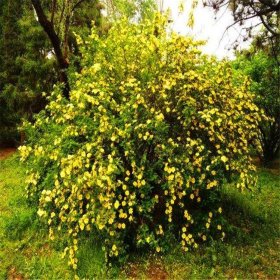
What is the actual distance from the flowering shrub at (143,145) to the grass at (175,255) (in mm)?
262

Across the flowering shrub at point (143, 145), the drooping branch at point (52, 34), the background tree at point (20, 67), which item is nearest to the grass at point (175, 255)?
the flowering shrub at point (143, 145)

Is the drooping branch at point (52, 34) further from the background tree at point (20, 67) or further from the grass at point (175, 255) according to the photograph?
the background tree at point (20, 67)

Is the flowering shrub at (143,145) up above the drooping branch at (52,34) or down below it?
below

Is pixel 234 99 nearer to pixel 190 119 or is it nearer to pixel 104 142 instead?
pixel 190 119

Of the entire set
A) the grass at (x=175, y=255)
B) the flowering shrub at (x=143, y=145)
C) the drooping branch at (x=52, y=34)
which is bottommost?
the grass at (x=175, y=255)

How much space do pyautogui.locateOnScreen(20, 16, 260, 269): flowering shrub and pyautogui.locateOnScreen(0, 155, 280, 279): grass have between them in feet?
0.86

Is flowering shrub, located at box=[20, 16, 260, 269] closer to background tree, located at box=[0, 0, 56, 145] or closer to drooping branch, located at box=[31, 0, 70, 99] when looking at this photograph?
drooping branch, located at box=[31, 0, 70, 99]

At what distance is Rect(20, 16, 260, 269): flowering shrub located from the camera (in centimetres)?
495

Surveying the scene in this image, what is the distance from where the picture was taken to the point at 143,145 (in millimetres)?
5383

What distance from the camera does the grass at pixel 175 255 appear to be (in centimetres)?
519

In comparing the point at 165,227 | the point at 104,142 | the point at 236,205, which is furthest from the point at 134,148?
the point at 236,205

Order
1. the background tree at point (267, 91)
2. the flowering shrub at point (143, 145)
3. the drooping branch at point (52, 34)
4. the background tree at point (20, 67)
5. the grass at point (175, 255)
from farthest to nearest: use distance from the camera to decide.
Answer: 1. the background tree at point (20, 67)
2. the background tree at point (267, 91)
3. the drooping branch at point (52, 34)
4. the grass at point (175, 255)
5. the flowering shrub at point (143, 145)

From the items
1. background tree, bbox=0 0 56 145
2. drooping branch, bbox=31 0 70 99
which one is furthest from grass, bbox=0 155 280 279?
background tree, bbox=0 0 56 145

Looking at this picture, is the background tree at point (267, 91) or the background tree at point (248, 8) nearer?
the background tree at point (248, 8)
